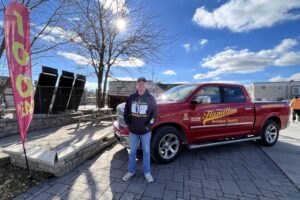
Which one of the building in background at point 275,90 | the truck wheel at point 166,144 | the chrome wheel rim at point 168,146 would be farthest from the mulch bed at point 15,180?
the building in background at point 275,90

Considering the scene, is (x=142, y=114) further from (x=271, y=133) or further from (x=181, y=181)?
(x=271, y=133)

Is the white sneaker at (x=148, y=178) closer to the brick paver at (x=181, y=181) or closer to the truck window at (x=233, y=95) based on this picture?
the brick paver at (x=181, y=181)

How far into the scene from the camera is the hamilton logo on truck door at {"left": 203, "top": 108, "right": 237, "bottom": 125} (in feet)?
16.5

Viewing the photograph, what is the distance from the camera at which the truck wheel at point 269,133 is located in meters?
6.15

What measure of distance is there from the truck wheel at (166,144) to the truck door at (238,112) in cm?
159

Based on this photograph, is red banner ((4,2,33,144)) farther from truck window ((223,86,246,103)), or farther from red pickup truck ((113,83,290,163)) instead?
truck window ((223,86,246,103))

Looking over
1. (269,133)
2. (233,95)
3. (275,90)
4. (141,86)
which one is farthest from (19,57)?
(275,90)

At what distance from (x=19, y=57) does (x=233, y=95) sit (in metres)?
4.93

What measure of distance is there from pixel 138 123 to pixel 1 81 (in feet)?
18.2

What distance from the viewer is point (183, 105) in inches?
187

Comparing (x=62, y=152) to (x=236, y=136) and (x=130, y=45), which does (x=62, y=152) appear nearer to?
(x=236, y=136)

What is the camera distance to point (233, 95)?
5.63 meters

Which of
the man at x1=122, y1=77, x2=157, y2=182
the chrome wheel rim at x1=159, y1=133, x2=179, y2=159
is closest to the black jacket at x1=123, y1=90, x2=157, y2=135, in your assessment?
the man at x1=122, y1=77, x2=157, y2=182

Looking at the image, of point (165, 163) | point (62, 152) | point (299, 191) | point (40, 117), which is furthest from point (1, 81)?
point (299, 191)
